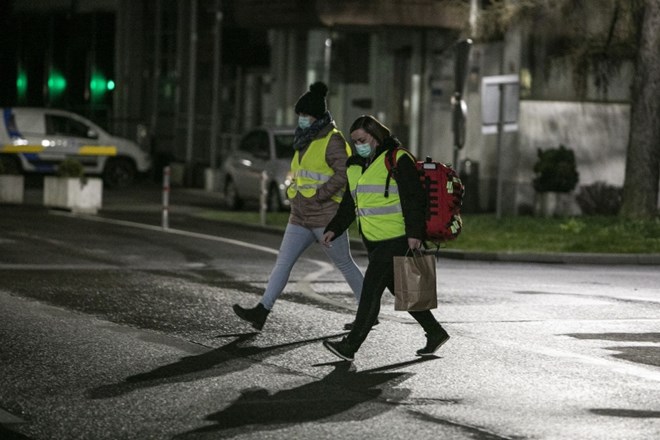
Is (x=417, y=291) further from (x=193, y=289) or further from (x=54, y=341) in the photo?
(x=193, y=289)

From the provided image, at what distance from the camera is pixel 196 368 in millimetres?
10500

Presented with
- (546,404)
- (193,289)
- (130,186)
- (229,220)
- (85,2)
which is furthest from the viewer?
(85,2)

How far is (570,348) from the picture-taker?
11859mm

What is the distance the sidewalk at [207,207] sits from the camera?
20.9 metres

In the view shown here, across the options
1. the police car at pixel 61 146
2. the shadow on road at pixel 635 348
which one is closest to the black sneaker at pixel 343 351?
the shadow on road at pixel 635 348

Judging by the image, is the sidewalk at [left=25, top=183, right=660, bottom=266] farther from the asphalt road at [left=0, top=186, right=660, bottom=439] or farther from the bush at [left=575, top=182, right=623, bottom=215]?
A: the bush at [left=575, top=182, right=623, bottom=215]

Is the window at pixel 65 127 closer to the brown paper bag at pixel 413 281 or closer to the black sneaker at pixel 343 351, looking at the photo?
the black sneaker at pixel 343 351

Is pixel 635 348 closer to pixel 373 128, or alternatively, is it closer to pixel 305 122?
pixel 373 128

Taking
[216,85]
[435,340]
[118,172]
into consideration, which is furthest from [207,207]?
[435,340]

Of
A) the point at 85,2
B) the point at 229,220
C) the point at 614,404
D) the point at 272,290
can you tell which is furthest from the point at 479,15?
the point at 85,2

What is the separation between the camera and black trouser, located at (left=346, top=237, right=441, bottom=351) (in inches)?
431

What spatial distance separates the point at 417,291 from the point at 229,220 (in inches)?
636

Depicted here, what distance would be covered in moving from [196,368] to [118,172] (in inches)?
1072

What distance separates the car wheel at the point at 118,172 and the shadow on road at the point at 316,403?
27193mm
